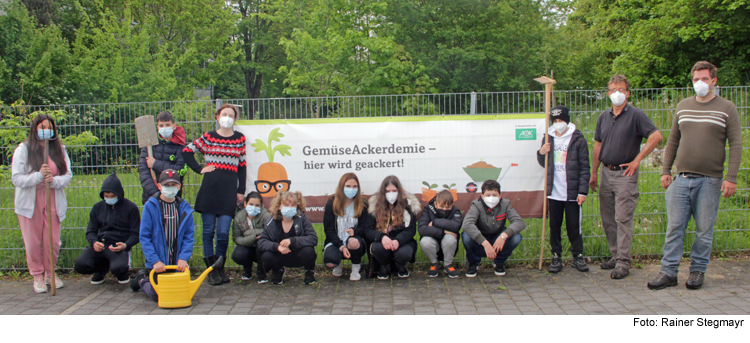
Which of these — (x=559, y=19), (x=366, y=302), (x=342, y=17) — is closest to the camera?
(x=366, y=302)

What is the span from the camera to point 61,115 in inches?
235

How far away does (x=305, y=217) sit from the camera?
5730mm

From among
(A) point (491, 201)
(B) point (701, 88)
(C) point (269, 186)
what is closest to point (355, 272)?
(C) point (269, 186)

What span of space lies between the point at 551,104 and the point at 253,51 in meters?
35.5

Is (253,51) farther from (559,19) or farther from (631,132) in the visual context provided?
(631,132)

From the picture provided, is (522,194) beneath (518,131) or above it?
beneath

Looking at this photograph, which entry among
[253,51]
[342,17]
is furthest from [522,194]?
[253,51]

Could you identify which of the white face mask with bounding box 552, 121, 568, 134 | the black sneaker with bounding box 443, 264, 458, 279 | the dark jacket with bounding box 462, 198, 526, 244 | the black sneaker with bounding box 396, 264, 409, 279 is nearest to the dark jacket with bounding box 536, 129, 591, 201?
the white face mask with bounding box 552, 121, 568, 134

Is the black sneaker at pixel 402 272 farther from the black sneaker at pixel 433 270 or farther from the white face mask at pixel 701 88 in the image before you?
the white face mask at pixel 701 88

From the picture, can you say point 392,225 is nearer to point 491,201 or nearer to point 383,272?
point 383,272

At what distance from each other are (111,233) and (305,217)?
6.71 feet

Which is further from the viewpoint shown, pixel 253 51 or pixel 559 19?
pixel 253 51

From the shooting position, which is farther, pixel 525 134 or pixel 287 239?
pixel 525 134

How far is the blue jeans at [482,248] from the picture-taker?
5781mm
